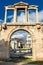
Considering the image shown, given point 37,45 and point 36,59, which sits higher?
point 37,45

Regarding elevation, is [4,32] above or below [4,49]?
above

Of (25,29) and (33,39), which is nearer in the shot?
(33,39)

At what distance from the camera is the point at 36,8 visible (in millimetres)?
22594

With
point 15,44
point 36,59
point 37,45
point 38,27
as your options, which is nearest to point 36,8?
point 38,27

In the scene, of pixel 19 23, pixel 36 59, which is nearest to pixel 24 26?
pixel 19 23

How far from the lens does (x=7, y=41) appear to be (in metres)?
22.1

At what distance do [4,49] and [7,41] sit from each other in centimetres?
92

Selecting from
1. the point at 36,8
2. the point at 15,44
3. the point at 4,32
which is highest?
the point at 36,8

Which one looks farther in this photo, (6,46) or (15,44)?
(15,44)

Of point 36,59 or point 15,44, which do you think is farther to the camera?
point 15,44

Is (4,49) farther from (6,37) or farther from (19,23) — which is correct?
(19,23)

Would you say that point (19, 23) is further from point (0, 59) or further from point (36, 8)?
point (0, 59)

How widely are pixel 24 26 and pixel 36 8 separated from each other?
2417 mm

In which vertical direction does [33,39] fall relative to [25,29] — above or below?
below
